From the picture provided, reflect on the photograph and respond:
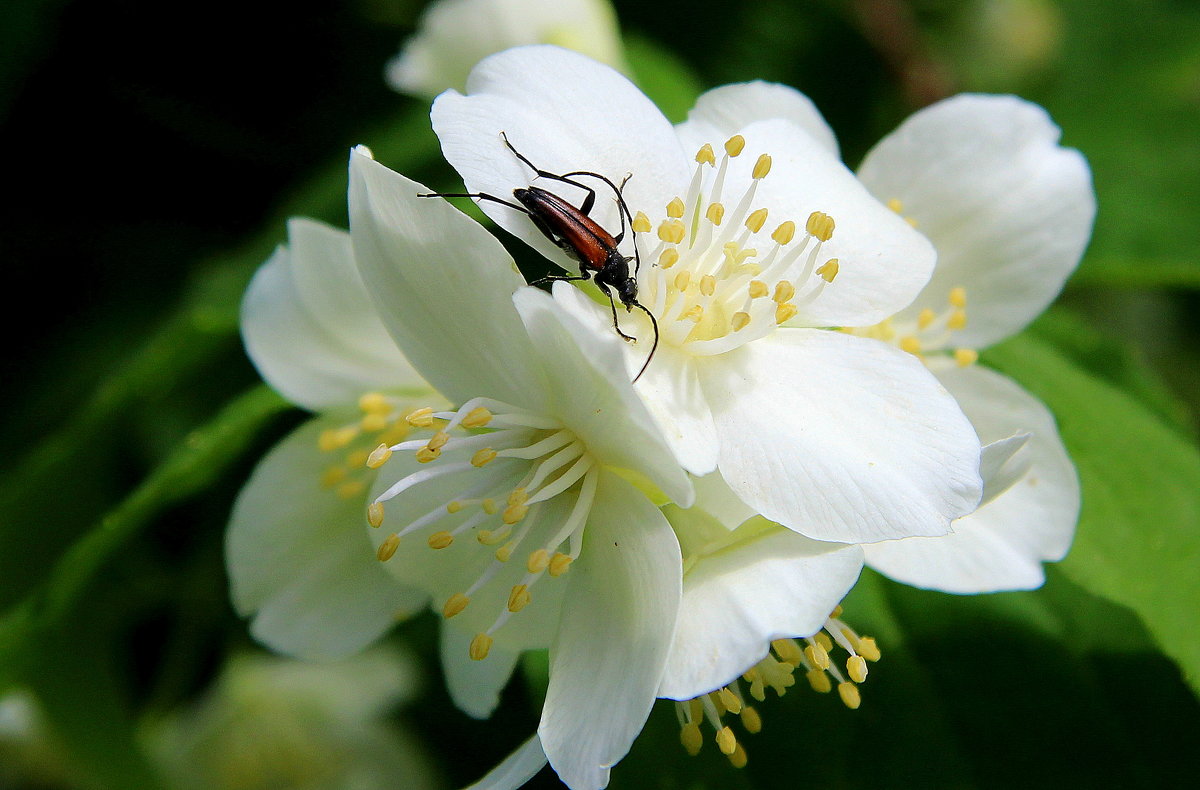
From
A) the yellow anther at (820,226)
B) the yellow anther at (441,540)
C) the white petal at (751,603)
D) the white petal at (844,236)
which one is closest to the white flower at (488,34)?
the white petal at (844,236)

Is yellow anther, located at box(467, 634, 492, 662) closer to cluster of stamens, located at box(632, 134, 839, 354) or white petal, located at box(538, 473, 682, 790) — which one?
white petal, located at box(538, 473, 682, 790)

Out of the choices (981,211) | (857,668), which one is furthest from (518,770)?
(981,211)

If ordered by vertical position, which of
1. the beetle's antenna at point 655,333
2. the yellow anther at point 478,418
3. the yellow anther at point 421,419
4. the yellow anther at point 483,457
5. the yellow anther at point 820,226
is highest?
the yellow anther at point 820,226

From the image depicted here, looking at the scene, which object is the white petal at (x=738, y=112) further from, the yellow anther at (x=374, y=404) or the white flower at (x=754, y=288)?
the yellow anther at (x=374, y=404)

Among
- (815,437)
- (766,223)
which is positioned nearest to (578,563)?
(815,437)

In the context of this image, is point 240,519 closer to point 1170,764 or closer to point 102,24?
point 1170,764

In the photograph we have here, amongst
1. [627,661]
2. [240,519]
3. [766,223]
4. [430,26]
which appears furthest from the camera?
[430,26]
